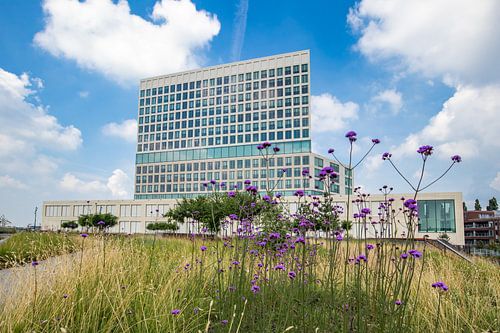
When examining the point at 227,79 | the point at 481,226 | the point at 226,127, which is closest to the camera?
the point at 226,127

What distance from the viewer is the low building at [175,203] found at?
45406mm

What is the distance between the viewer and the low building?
4541 cm

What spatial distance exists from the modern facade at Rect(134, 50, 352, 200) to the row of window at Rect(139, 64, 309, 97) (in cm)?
19

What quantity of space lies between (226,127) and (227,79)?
424 inches

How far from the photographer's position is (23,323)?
3201 millimetres

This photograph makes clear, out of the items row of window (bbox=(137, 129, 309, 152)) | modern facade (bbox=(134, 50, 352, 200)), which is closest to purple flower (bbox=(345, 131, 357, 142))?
modern facade (bbox=(134, 50, 352, 200))

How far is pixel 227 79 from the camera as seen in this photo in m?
75.4

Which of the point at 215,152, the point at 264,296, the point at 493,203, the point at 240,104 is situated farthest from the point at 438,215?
the point at 264,296

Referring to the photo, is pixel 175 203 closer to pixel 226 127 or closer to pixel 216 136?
pixel 216 136

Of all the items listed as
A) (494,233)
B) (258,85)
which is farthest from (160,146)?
(494,233)

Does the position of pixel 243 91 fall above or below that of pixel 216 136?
above

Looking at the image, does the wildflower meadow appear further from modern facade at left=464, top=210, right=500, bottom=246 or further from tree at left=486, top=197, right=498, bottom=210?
tree at left=486, top=197, right=498, bottom=210

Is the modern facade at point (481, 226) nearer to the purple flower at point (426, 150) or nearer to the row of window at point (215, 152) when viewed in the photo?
the row of window at point (215, 152)

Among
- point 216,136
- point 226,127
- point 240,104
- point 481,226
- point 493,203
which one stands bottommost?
point 481,226
